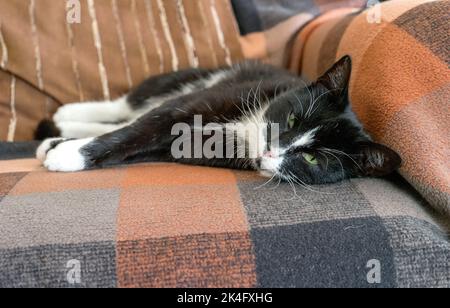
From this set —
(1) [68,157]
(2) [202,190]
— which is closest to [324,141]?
(2) [202,190]

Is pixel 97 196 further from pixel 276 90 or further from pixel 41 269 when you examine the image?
pixel 276 90

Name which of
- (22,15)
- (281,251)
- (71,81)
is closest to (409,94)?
(281,251)

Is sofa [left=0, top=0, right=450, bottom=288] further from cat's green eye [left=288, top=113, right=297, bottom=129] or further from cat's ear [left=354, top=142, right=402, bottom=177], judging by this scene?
cat's green eye [left=288, top=113, right=297, bottom=129]

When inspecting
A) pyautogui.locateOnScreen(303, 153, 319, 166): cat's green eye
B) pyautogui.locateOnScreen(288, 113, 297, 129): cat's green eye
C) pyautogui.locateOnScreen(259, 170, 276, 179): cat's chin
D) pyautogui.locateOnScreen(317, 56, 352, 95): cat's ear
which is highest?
pyautogui.locateOnScreen(317, 56, 352, 95): cat's ear

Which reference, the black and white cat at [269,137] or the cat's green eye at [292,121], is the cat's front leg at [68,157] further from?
the cat's green eye at [292,121]

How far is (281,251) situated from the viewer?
32.2 inches

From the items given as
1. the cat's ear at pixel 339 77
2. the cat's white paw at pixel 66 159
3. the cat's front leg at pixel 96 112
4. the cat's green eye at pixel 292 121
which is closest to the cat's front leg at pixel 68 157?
the cat's white paw at pixel 66 159

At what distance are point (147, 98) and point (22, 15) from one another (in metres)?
0.51

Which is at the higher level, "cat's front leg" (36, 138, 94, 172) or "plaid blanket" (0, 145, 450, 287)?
"cat's front leg" (36, 138, 94, 172)

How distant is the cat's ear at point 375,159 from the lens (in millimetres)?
1036

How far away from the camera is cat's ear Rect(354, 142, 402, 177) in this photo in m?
1.04

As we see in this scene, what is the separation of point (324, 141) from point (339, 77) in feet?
0.58

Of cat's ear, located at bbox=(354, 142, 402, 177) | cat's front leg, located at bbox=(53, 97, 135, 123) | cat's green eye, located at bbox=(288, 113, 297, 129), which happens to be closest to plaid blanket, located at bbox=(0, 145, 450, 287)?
cat's ear, located at bbox=(354, 142, 402, 177)

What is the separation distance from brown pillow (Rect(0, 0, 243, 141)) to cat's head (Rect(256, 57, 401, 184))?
635 millimetres
